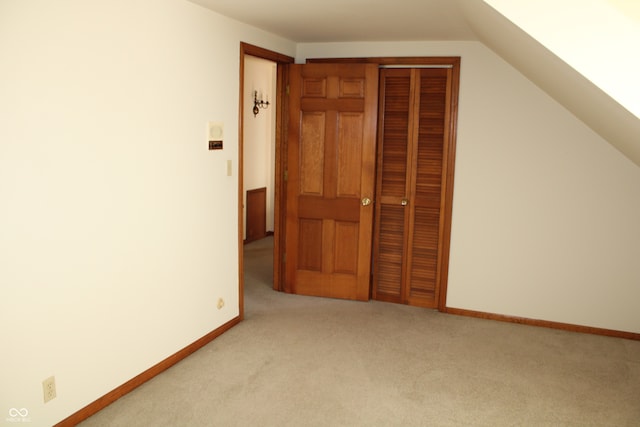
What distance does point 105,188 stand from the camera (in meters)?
→ 2.72

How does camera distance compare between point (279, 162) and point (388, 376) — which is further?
point (279, 162)

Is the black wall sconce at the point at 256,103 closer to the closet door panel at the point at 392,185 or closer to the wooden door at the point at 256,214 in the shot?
the wooden door at the point at 256,214

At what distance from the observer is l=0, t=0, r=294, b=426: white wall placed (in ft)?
7.47

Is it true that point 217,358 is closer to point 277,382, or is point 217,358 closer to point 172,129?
point 277,382

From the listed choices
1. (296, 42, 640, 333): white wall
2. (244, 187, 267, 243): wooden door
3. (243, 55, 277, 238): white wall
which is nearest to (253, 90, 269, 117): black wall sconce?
(243, 55, 277, 238): white wall

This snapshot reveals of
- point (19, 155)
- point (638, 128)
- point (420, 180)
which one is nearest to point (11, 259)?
point (19, 155)

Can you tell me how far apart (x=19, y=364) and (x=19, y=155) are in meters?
0.90

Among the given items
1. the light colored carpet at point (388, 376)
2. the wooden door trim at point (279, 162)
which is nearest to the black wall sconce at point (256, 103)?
the wooden door trim at point (279, 162)

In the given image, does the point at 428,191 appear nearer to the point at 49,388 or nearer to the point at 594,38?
the point at 594,38

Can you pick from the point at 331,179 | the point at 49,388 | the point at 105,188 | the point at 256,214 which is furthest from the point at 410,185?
the point at 49,388

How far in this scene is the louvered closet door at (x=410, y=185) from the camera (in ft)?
14.4

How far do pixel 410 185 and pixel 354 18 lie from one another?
151 centimetres

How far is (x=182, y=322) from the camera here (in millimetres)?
3457
